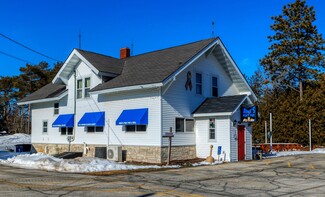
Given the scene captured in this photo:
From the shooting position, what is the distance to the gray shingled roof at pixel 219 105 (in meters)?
22.0

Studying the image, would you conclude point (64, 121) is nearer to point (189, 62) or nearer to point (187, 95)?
point (187, 95)

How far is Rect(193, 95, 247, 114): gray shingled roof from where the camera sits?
72.1ft

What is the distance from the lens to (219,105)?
22.8 metres

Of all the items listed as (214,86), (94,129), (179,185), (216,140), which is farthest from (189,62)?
(179,185)

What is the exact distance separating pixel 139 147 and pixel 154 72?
→ 4.67m

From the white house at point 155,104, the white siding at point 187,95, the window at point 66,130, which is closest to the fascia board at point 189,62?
the white house at point 155,104

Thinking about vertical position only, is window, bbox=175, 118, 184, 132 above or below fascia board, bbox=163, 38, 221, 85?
below

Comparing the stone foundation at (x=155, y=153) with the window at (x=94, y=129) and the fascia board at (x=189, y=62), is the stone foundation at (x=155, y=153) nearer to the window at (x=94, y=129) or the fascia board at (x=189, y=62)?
the window at (x=94, y=129)

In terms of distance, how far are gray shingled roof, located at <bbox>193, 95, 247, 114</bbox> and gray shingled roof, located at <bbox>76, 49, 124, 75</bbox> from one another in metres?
6.51

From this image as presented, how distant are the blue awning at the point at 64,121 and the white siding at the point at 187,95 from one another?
8888 mm

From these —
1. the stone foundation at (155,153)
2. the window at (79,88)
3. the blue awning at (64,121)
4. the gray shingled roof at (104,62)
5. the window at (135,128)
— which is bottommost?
the stone foundation at (155,153)

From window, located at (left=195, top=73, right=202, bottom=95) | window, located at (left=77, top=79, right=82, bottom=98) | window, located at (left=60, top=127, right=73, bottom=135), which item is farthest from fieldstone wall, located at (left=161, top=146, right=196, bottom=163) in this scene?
window, located at (left=60, top=127, right=73, bottom=135)

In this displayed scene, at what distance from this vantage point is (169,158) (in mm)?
20578

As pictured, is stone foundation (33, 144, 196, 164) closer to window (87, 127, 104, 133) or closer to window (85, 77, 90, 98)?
window (87, 127, 104, 133)
